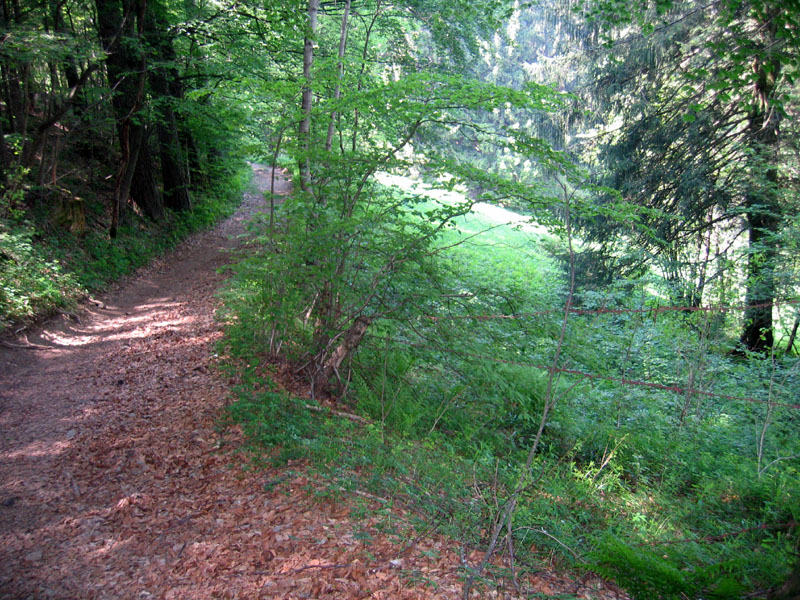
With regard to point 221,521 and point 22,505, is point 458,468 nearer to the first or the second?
point 221,521

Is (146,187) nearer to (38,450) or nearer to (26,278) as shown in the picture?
(26,278)

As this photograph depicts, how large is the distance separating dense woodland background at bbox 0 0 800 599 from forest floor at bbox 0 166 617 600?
0.38 metres

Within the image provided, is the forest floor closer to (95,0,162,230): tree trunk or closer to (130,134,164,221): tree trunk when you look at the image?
(95,0,162,230): tree trunk

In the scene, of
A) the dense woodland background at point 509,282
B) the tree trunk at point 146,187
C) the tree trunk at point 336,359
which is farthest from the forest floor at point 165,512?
the tree trunk at point 146,187

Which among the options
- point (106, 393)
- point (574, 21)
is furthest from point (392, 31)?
point (106, 393)

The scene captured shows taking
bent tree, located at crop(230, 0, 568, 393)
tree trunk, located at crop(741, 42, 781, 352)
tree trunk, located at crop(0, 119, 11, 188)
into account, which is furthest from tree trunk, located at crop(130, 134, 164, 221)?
Answer: tree trunk, located at crop(741, 42, 781, 352)

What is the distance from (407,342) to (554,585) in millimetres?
2925

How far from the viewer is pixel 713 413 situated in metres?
6.63

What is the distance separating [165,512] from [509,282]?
18.6ft

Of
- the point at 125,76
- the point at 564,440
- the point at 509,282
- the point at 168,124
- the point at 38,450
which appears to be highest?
the point at 125,76

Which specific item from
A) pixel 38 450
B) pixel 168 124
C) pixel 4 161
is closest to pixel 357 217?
pixel 38 450

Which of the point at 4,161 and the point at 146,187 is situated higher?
the point at 4,161

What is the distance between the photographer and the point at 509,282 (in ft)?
25.5

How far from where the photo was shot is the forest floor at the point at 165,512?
10.9ft
